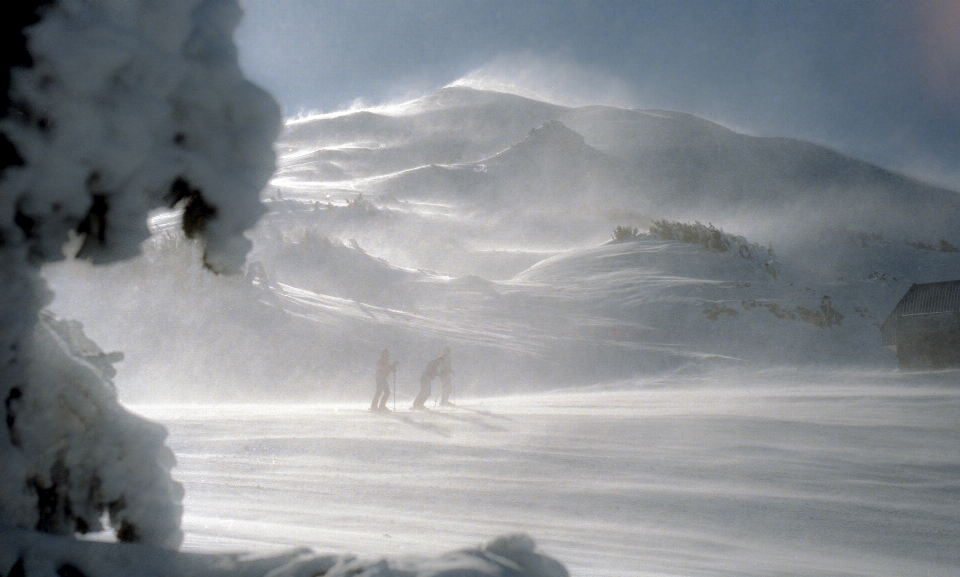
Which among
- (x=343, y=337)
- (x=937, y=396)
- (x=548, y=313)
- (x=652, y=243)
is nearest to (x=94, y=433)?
(x=937, y=396)

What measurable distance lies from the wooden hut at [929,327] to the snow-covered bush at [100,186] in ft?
52.8

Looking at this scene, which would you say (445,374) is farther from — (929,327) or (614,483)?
(929,327)

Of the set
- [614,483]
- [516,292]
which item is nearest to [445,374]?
[614,483]

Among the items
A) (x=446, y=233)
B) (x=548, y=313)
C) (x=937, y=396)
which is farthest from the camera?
(x=446, y=233)

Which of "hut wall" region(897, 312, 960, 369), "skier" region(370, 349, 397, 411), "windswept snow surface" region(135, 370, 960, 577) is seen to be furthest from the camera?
"hut wall" region(897, 312, 960, 369)

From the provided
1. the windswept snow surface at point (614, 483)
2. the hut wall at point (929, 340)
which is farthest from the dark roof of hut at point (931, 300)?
the windswept snow surface at point (614, 483)

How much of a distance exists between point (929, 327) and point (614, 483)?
11.4 m

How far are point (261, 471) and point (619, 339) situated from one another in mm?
16519

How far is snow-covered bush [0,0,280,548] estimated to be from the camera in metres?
1.82

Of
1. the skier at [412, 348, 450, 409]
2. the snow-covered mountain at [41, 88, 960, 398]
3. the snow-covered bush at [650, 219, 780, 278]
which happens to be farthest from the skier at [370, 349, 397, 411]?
the snow-covered bush at [650, 219, 780, 278]

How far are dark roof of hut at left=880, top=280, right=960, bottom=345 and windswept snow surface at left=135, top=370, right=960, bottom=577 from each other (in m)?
3.25

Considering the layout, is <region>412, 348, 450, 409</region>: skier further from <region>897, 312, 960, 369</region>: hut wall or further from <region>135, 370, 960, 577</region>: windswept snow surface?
<region>897, 312, 960, 369</region>: hut wall

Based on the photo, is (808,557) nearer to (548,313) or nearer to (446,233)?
(548,313)

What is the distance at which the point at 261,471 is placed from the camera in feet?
24.7
